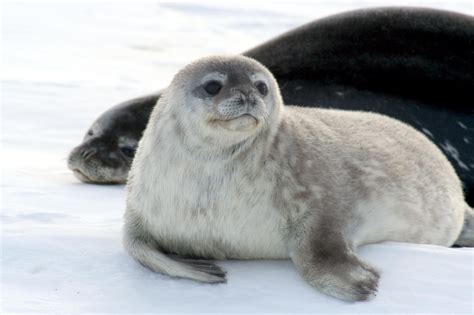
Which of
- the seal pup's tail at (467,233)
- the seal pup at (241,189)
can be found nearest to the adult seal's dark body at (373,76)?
the seal pup's tail at (467,233)

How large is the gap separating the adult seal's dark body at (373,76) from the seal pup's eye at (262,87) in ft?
6.11

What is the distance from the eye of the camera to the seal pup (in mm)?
2982

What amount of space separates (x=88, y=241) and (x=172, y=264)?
17.4 inches

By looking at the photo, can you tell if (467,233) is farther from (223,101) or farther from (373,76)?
(223,101)

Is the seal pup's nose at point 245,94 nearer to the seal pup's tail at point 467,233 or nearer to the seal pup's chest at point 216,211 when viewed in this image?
the seal pup's chest at point 216,211

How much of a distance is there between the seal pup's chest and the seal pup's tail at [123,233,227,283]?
79mm

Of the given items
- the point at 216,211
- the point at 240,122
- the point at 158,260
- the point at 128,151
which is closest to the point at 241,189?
the point at 216,211

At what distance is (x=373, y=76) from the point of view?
5.02 m

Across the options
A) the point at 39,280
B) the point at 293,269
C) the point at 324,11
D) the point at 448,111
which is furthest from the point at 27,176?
the point at 324,11

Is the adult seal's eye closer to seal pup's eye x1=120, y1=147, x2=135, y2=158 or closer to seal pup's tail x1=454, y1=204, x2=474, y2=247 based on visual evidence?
seal pup's tail x1=454, y1=204, x2=474, y2=247

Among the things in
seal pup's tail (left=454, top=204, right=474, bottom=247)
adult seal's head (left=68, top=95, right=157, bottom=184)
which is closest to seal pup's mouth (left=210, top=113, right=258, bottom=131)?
seal pup's tail (left=454, top=204, right=474, bottom=247)

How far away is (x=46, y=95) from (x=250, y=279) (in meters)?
3.92

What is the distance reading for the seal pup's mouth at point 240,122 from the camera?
2938 millimetres

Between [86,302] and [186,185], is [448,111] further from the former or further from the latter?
[86,302]
